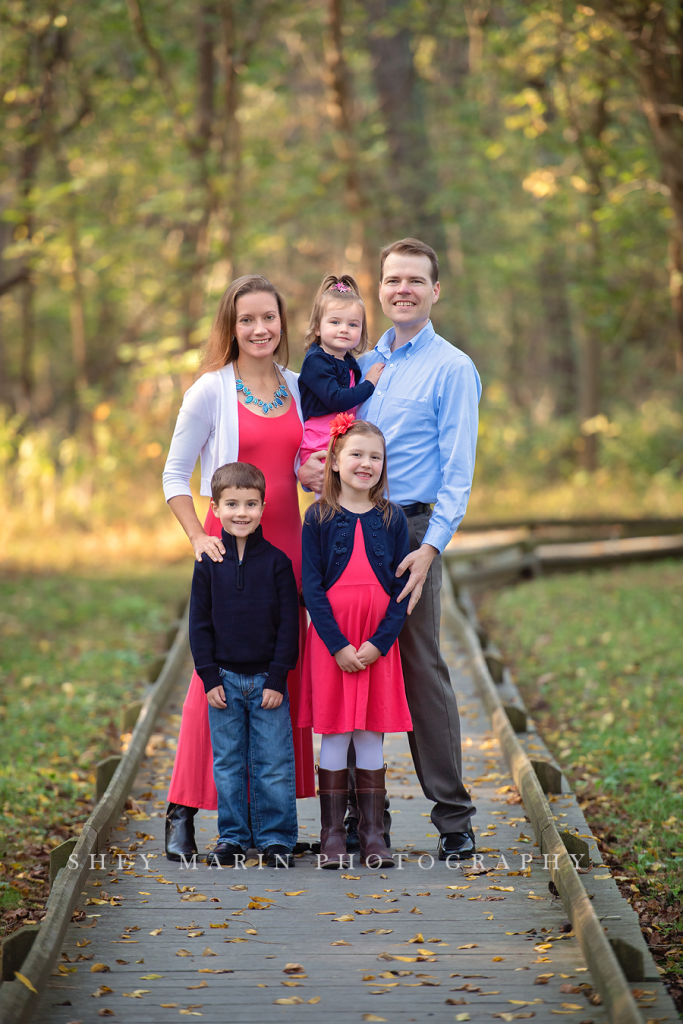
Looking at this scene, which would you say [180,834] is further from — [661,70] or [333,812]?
[661,70]

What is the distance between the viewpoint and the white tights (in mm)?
4133

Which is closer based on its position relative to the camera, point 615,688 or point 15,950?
point 15,950

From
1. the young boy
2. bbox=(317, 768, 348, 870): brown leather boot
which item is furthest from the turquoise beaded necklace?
bbox=(317, 768, 348, 870): brown leather boot

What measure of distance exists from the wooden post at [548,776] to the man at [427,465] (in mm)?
859

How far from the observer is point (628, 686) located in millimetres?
7844

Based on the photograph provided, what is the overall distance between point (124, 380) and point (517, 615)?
1548cm

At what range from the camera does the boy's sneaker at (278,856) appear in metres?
4.19

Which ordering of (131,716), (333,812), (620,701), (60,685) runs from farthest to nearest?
(60,685) → (620,701) → (131,716) → (333,812)

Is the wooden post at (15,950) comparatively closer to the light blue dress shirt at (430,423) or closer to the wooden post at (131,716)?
the light blue dress shirt at (430,423)

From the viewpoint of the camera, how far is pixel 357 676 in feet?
13.5

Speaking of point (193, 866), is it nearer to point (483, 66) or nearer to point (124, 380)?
point (483, 66)

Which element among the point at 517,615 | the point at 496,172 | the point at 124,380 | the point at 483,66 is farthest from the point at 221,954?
the point at 124,380

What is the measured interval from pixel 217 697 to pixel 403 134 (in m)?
17.1

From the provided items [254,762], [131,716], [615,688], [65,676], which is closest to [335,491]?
[254,762]
